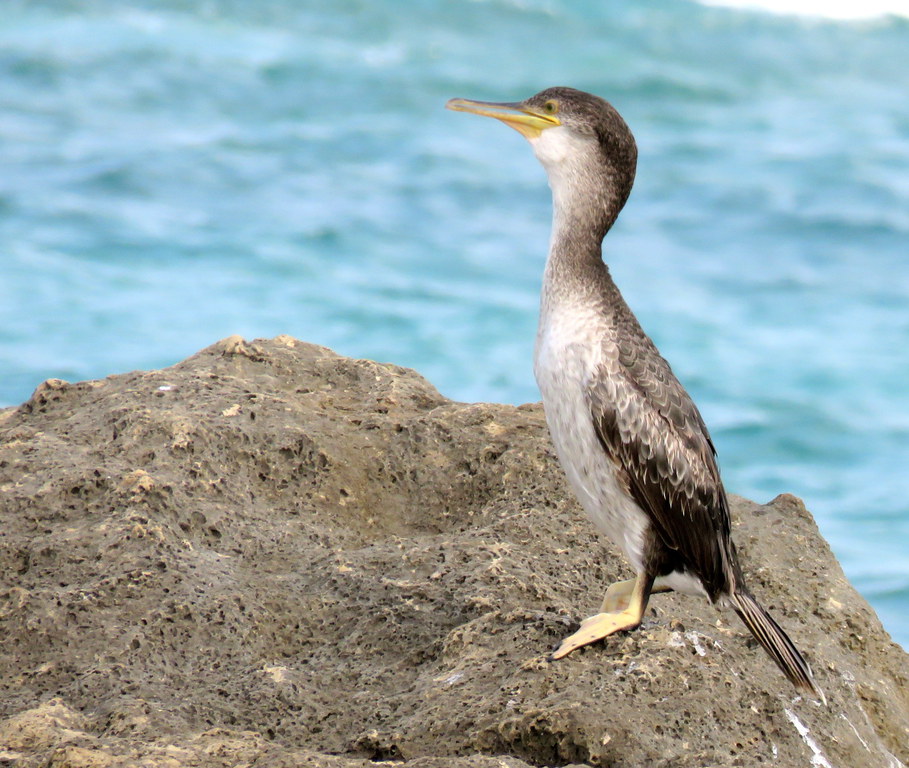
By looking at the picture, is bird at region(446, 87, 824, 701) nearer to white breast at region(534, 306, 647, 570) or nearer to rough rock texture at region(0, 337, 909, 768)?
white breast at region(534, 306, 647, 570)

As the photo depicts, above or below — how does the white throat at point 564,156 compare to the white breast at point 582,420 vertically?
above

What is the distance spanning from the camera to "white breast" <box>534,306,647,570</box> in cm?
389

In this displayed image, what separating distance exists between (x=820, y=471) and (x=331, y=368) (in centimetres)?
662

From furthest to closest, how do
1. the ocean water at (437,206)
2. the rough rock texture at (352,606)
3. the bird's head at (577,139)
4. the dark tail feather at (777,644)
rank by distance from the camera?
1. the ocean water at (437,206)
2. the bird's head at (577,139)
3. the dark tail feather at (777,644)
4. the rough rock texture at (352,606)

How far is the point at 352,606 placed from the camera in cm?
393

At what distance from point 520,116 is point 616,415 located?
0.99 metres

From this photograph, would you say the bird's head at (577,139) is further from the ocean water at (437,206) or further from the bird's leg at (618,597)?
the ocean water at (437,206)

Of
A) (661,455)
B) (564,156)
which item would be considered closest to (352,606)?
(661,455)

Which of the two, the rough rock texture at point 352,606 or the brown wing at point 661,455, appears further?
the brown wing at point 661,455

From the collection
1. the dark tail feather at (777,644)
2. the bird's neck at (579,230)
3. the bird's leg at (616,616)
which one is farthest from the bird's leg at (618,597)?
the bird's neck at (579,230)

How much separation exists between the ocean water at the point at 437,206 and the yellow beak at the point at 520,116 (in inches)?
A: 238

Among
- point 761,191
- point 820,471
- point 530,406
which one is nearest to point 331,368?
point 530,406

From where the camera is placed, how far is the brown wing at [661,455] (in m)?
3.87

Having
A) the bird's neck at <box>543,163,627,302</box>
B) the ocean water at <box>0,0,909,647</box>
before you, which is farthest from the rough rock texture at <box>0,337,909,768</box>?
the ocean water at <box>0,0,909,647</box>
